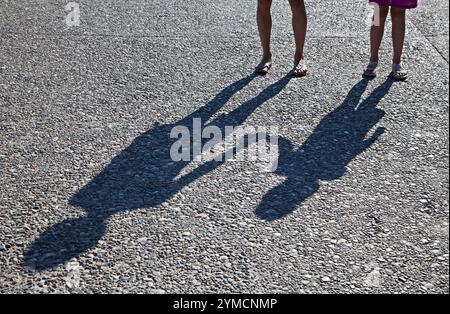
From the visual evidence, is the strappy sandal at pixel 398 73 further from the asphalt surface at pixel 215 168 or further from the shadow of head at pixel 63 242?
the shadow of head at pixel 63 242

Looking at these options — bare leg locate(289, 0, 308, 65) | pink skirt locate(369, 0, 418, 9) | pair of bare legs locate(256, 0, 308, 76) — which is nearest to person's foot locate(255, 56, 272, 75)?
pair of bare legs locate(256, 0, 308, 76)

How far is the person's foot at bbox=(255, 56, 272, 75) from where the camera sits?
6.23 meters

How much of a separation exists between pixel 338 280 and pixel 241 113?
216cm

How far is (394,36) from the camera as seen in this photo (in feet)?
19.9

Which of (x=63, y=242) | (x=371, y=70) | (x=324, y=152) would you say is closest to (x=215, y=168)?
(x=324, y=152)

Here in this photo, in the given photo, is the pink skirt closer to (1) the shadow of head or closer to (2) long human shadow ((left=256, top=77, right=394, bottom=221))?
(2) long human shadow ((left=256, top=77, right=394, bottom=221))

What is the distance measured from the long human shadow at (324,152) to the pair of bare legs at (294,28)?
0.64m

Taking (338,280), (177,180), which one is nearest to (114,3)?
(177,180)

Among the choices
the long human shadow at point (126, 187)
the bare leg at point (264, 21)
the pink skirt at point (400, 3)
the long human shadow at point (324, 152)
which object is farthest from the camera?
the bare leg at point (264, 21)

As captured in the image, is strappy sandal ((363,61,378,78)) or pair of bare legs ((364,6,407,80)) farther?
strappy sandal ((363,61,378,78))

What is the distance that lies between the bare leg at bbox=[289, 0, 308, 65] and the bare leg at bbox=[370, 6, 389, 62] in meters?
0.60

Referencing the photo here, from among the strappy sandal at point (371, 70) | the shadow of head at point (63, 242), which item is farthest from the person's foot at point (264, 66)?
the shadow of head at point (63, 242)

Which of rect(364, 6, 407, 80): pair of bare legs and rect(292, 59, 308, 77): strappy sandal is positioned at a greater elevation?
rect(364, 6, 407, 80): pair of bare legs

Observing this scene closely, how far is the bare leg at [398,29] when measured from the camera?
19.5 feet
